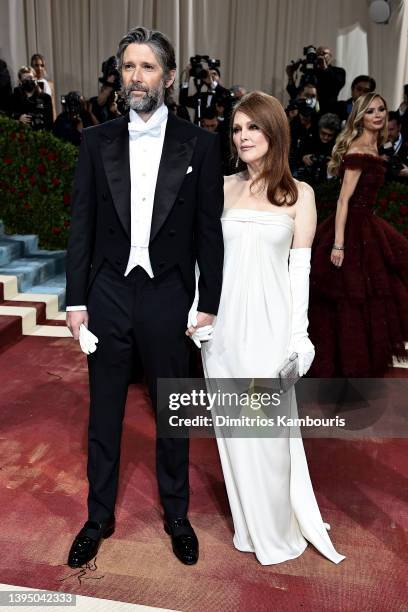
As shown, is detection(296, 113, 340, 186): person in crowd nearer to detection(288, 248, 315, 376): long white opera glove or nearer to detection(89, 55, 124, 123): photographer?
detection(89, 55, 124, 123): photographer

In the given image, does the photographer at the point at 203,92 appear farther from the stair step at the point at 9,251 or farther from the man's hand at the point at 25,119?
the stair step at the point at 9,251

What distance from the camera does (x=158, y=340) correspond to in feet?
7.43

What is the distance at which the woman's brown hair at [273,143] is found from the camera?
2.21 m

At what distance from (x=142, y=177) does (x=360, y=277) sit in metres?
1.88

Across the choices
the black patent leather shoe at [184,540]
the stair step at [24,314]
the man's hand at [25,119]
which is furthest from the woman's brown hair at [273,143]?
the man's hand at [25,119]

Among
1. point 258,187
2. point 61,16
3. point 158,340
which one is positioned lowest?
point 158,340

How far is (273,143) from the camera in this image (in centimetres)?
225

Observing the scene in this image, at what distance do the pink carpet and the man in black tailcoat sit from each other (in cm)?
68

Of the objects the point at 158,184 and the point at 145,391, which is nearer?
the point at 158,184

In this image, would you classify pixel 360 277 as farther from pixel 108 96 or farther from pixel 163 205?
pixel 108 96

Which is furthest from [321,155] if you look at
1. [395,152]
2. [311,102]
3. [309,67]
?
[309,67]

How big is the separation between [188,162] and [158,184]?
0.39 feet

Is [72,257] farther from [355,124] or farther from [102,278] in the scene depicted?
[355,124]

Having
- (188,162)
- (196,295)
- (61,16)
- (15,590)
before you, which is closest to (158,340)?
(196,295)
